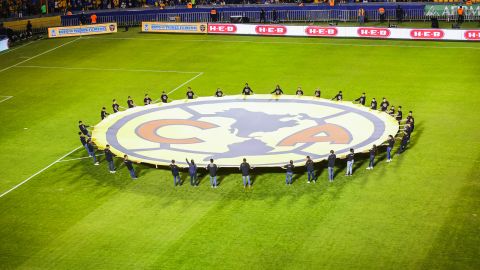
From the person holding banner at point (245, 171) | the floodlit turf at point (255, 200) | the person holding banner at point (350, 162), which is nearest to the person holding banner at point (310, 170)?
the floodlit turf at point (255, 200)

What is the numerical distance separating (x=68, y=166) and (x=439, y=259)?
996 inches

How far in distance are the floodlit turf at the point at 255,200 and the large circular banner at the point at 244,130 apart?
1.42m

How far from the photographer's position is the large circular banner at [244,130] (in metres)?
44.8

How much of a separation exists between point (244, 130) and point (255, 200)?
1046cm

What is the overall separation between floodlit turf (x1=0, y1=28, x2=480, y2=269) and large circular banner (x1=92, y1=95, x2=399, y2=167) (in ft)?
4.65

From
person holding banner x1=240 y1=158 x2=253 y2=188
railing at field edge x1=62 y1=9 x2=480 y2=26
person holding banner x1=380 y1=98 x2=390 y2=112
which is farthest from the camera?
railing at field edge x1=62 y1=9 x2=480 y2=26

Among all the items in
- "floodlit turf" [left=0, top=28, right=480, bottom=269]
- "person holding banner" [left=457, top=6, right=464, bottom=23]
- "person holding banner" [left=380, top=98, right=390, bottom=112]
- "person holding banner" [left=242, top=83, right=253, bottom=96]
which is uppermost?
"person holding banner" [left=457, top=6, right=464, bottom=23]

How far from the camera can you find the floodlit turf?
111 feet

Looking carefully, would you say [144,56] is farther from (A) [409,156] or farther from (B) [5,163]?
(A) [409,156]

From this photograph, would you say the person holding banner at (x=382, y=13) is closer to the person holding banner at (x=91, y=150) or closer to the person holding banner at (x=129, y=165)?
the person holding banner at (x=91, y=150)

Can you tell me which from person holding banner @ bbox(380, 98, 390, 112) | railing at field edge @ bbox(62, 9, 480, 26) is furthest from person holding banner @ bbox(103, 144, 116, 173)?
railing at field edge @ bbox(62, 9, 480, 26)

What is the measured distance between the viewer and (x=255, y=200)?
130ft

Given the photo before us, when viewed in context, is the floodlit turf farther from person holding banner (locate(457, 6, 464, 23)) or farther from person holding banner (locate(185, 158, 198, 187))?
person holding banner (locate(457, 6, 464, 23))

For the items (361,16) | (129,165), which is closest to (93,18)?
(361,16)
